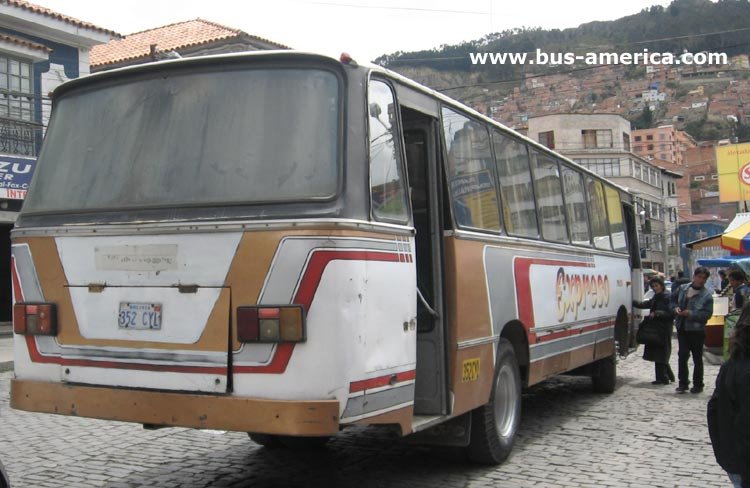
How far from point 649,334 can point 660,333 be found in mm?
155

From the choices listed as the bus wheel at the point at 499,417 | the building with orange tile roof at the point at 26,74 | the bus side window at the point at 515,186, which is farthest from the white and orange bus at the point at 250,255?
the building with orange tile roof at the point at 26,74

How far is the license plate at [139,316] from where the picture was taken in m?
5.05

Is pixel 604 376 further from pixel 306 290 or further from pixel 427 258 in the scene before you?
pixel 306 290

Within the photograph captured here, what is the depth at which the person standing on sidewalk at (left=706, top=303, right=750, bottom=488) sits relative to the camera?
3.78 m

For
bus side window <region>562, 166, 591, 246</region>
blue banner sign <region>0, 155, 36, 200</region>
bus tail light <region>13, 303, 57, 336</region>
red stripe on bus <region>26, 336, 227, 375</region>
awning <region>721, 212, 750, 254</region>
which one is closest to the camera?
red stripe on bus <region>26, 336, 227, 375</region>

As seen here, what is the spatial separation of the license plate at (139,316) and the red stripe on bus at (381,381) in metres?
1.26

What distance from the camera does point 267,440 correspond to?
295 inches

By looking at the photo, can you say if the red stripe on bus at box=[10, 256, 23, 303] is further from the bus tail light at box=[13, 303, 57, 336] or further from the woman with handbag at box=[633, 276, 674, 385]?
the woman with handbag at box=[633, 276, 674, 385]

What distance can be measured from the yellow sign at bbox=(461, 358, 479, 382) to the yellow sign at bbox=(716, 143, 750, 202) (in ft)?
126

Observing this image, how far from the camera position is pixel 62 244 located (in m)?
5.44

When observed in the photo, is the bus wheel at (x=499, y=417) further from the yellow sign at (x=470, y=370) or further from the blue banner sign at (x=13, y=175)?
the blue banner sign at (x=13, y=175)

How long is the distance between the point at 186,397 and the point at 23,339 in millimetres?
1433

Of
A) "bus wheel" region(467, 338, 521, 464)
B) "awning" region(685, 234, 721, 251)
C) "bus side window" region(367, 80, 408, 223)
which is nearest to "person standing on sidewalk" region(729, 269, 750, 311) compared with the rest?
"bus wheel" region(467, 338, 521, 464)

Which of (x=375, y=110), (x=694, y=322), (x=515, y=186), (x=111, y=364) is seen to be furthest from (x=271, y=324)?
(x=694, y=322)
